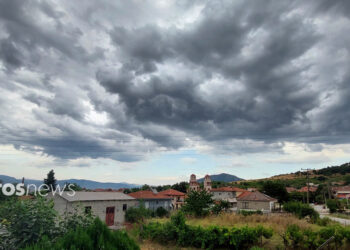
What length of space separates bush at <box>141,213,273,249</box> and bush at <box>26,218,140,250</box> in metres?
8.75

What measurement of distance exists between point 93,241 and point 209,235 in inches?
371

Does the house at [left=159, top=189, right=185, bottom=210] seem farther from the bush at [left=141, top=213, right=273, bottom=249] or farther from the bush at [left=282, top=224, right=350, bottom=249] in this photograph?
the bush at [left=282, top=224, right=350, bottom=249]

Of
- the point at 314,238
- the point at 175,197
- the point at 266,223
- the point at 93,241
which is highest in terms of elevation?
the point at 93,241

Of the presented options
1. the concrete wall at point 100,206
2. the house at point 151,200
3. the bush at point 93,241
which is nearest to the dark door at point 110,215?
the concrete wall at point 100,206

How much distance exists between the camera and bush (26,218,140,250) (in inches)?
145

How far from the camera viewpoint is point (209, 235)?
11930 mm

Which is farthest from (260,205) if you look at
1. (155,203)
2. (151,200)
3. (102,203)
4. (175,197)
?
(102,203)

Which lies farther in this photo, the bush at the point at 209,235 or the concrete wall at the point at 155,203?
the concrete wall at the point at 155,203

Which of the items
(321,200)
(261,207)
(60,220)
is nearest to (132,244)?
(60,220)

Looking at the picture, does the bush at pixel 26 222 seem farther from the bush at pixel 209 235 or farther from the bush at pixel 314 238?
the bush at pixel 314 238

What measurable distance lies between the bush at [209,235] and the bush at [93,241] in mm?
8751

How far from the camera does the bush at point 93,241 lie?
369 cm

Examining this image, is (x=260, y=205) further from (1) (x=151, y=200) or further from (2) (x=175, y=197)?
(2) (x=175, y=197)

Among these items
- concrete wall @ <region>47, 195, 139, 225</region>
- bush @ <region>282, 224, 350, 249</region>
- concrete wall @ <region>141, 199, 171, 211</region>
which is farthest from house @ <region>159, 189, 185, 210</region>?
bush @ <region>282, 224, 350, 249</region>
